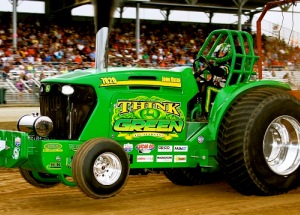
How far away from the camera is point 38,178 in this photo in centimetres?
568

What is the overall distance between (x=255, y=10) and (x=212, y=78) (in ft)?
83.1

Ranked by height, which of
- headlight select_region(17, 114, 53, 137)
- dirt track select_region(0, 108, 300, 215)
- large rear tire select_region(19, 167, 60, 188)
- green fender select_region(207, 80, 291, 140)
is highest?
green fender select_region(207, 80, 291, 140)

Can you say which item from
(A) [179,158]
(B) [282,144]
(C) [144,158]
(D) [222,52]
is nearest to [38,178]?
(C) [144,158]

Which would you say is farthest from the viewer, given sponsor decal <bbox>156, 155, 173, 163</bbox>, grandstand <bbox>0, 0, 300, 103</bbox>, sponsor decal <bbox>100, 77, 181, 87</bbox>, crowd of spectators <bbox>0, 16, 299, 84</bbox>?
crowd of spectators <bbox>0, 16, 299, 84</bbox>

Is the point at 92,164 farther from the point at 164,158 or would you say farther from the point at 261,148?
the point at 261,148

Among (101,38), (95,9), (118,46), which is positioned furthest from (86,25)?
(101,38)

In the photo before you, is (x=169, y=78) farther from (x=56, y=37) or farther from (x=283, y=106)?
(x=56, y=37)

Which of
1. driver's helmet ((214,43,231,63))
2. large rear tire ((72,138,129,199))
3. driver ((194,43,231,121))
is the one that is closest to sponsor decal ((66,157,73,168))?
large rear tire ((72,138,129,199))

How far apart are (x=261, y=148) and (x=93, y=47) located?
61.4ft

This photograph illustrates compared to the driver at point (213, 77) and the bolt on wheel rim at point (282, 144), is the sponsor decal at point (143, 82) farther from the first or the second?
the bolt on wheel rim at point (282, 144)

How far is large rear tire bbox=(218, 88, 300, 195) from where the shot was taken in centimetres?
545

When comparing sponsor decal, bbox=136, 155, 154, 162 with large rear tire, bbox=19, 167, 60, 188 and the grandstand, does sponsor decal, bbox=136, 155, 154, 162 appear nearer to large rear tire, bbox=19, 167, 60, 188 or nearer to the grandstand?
large rear tire, bbox=19, 167, 60, 188

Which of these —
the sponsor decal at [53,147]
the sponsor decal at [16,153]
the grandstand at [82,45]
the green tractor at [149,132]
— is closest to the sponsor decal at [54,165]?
the green tractor at [149,132]

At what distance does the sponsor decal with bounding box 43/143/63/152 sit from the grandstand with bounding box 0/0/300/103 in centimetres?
1222
